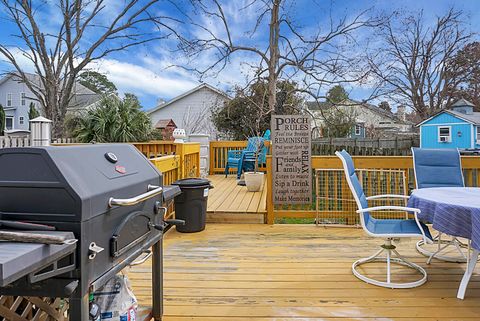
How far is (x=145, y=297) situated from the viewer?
2.35m

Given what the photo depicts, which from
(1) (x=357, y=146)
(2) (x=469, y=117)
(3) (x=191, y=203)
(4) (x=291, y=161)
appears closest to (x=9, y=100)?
(1) (x=357, y=146)

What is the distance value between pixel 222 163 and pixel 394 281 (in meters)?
6.88

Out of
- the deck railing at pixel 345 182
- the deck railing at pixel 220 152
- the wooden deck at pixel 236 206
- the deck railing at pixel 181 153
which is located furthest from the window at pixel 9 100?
the deck railing at pixel 345 182

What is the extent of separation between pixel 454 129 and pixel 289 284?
58.7ft

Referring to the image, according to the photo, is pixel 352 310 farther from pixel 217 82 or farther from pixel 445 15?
pixel 445 15

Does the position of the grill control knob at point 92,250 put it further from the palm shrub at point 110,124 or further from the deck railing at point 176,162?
the palm shrub at point 110,124

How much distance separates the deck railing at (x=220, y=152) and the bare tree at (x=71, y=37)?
6022 millimetres

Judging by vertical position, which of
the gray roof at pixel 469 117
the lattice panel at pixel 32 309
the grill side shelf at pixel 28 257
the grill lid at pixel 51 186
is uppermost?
the gray roof at pixel 469 117

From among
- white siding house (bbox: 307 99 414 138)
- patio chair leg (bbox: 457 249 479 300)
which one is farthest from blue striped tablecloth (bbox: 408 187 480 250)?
white siding house (bbox: 307 99 414 138)

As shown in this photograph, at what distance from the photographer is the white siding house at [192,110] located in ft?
59.5

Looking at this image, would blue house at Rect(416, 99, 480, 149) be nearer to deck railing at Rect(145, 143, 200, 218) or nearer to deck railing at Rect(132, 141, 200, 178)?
deck railing at Rect(132, 141, 200, 178)

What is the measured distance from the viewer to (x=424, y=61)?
19.1 m

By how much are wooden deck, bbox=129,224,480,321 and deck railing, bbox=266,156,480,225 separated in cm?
62

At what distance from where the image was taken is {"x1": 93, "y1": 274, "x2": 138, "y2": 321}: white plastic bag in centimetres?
149
